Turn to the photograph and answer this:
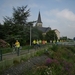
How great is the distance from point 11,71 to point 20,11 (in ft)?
125

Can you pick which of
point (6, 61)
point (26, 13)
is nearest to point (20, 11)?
point (26, 13)

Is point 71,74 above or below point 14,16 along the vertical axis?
below

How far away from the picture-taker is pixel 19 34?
4191 cm

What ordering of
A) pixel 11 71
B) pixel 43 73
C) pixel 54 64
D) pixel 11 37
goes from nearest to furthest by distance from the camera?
pixel 11 71
pixel 43 73
pixel 54 64
pixel 11 37

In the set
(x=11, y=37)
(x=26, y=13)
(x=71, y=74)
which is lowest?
(x=71, y=74)

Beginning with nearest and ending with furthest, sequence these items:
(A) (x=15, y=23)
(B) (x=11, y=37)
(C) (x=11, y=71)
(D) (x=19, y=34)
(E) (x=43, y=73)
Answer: (C) (x=11, y=71)
(E) (x=43, y=73)
(B) (x=11, y=37)
(D) (x=19, y=34)
(A) (x=15, y=23)

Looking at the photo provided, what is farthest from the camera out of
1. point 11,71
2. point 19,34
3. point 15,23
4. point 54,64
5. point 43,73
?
point 15,23

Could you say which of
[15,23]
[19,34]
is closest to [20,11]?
[15,23]

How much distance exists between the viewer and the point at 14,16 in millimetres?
47250

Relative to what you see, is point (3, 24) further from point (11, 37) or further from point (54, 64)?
point (54, 64)

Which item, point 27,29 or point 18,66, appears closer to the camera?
point 18,66

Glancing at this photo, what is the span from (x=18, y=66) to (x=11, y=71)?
1.44 m

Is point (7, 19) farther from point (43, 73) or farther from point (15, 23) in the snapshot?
point (43, 73)

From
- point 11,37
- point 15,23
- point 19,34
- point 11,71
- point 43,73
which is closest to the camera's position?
point 11,71
